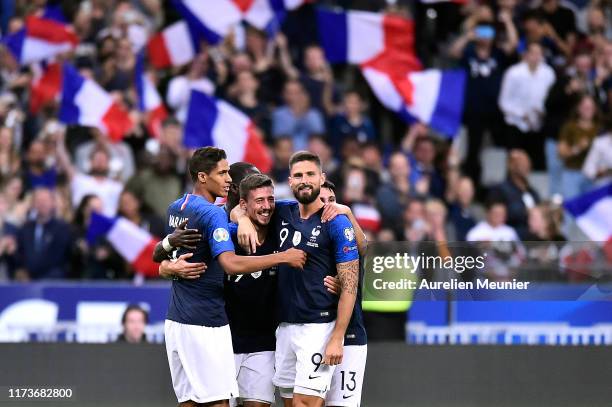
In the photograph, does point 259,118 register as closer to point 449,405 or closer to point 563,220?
point 563,220

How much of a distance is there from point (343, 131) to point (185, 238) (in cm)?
807

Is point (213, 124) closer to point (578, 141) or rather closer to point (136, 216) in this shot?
point (136, 216)

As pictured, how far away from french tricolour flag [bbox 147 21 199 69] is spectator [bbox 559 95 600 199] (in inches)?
204

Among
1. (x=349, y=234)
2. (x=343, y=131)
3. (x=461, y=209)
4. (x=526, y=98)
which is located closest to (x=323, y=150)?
(x=343, y=131)

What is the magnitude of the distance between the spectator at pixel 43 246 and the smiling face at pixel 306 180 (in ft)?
22.3

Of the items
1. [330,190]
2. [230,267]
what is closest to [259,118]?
[330,190]

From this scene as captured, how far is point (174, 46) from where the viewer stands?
61.4 feet

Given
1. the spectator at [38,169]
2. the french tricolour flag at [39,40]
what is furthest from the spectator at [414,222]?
the french tricolour flag at [39,40]

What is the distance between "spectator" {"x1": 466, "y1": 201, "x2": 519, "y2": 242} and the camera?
15336 mm

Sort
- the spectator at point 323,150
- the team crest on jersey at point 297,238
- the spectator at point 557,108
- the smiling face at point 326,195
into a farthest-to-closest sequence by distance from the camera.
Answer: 1. the spectator at point 557,108
2. the spectator at point 323,150
3. the smiling face at point 326,195
4. the team crest on jersey at point 297,238

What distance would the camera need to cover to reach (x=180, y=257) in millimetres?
9734

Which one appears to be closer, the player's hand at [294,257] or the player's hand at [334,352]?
the player's hand at [294,257]

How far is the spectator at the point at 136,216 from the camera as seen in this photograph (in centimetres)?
1616

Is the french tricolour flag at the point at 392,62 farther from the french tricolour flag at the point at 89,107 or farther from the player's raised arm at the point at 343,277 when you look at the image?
the player's raised arm at the point at 343,277
